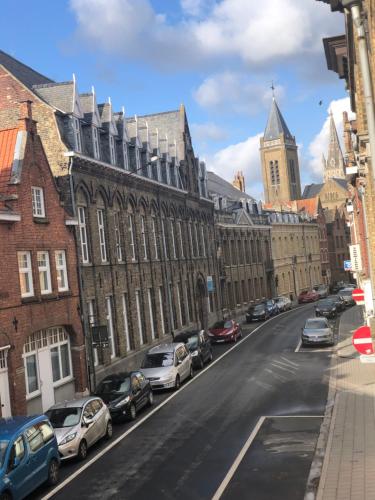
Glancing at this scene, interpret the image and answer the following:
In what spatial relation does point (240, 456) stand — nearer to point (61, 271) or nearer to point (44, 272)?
point (44, 272)

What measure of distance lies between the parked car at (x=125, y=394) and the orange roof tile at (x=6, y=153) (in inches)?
320

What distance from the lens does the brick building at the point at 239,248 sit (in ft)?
181

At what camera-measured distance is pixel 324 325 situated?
1319 inches

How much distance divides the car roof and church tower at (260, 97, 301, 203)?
121 meters

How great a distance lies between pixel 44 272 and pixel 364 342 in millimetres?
13760

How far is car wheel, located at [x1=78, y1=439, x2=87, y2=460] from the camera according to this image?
1520 centimetres

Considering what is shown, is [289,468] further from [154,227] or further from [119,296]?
[154,227]

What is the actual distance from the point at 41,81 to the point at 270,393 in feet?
68.9

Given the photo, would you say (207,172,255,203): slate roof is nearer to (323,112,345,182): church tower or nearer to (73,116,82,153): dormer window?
(73,116,82,153): dormer window

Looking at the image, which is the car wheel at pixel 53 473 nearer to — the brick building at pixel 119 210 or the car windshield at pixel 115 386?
the car windshield at pixel 115 386

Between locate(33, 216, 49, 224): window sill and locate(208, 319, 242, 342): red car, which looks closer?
locate(33, 216, 49, 224): window sill

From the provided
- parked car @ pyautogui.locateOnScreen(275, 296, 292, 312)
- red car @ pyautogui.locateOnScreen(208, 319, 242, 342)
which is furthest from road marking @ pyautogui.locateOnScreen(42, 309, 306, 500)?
parked car @ pyautogui.locateOnScreen(275, 296, 292, 312)

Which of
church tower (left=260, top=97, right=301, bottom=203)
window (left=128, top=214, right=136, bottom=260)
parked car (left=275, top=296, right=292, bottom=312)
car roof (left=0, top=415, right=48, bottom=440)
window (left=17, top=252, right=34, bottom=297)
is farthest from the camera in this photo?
church tower (left=260, top=97, right=301, bottom=203)

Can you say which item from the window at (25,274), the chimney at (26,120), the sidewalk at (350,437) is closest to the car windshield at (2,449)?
the sidewalk at (350,437)
